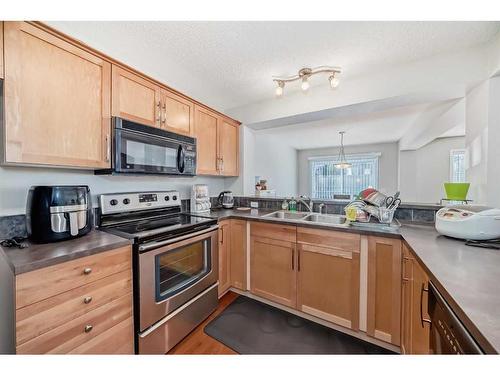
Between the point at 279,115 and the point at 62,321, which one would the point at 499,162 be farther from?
the point at 62,321

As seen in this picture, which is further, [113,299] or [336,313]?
[336,313]

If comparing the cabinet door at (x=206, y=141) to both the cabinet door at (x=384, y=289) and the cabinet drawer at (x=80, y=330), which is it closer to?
the cabinet drawer at (x=80, y=330)

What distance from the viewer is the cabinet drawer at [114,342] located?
1.02 m

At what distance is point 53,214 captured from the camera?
1.08 meters

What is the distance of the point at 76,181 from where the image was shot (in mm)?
1440

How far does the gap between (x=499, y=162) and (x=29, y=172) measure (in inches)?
126

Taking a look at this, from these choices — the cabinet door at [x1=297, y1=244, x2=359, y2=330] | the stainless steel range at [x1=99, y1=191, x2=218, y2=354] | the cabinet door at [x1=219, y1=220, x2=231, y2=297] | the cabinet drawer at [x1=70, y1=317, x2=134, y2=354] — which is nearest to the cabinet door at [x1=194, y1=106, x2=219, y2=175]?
the stainless steel range at [x1=99, y1=191, x2=218, y2=354]

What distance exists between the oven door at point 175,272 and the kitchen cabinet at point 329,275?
0.81 metres

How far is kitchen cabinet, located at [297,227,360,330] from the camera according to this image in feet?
4.99

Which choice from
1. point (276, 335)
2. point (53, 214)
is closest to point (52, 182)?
point (53, 214)

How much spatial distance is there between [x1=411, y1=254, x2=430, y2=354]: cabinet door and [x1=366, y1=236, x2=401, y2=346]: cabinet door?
0.19 meters

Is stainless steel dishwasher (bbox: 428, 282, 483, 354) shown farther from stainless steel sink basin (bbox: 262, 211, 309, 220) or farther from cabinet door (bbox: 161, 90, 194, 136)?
cabinet door (bbox: 161, 90, 194, 136)

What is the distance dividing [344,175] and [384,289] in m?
4.81
